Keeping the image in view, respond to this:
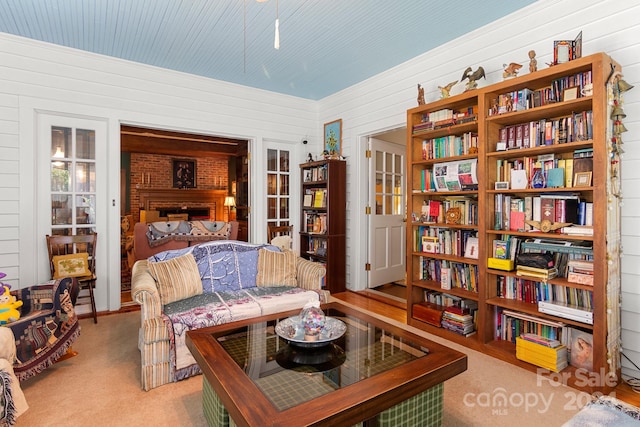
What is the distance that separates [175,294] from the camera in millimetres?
2717

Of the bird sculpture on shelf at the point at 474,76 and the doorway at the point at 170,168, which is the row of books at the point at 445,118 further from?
the doorway at the point at 170,168

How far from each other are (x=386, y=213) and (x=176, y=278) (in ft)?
10.6

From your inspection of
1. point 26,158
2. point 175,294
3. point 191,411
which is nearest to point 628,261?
point 191,411

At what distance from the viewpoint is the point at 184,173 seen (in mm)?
9188

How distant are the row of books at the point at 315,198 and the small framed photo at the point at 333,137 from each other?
0.61m

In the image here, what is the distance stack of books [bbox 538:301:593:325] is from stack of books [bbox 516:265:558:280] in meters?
0.19

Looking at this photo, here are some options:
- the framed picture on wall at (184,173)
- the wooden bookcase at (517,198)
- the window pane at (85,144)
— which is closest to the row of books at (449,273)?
the wooden bookcase at (517,198)

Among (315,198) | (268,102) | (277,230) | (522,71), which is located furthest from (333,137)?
(522,71)

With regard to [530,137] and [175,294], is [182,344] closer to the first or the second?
[175,294]

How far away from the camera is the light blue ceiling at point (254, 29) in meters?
2.92

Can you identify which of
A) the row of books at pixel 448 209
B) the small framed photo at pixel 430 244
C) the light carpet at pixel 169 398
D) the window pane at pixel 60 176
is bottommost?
the light carpet at pixel 169 398

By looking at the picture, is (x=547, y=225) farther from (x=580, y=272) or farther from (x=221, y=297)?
(x=221, y=297)

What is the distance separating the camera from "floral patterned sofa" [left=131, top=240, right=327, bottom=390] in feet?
7.64

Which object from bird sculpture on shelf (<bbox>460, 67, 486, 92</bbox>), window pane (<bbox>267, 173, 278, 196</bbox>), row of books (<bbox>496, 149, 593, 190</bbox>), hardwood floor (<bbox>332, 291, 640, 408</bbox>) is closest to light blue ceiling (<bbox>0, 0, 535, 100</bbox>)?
bird sculpture on shelf (<bbox>460, 67, 486, 92</bbox>)
